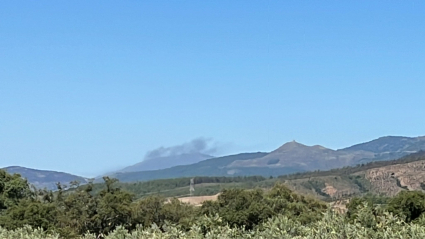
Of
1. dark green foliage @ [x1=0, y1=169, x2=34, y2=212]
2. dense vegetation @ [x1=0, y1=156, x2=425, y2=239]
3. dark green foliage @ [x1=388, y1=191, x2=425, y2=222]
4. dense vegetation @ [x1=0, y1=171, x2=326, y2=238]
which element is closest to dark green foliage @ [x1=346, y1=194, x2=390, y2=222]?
dense vegetation @ [x1=0, y1=156, x2=425, y2=239]

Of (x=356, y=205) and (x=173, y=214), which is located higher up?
(x=173, y=214)

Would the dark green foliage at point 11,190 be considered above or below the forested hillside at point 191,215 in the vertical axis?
above

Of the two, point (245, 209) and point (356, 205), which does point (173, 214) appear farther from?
point (356, 205)

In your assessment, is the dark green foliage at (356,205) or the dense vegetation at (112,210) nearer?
the dark green foliage at (356,205)

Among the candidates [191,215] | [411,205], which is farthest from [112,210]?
[411,205]

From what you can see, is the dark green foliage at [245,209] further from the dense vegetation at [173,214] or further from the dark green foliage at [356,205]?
the dark green foliage at [356,205]

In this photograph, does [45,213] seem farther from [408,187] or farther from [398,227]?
[408,187]

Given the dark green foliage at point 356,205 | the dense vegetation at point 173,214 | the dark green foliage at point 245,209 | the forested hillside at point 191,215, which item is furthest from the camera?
the dark green foliage at point 245,209

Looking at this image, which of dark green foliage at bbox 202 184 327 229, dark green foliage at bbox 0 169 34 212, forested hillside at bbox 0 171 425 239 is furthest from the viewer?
dark green foliage at bbox 0 169 34 212

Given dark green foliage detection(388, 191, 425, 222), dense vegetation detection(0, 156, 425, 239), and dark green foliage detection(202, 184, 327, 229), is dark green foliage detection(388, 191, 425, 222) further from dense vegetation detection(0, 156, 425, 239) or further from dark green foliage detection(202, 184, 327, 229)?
dark green foliage detection(202, 184, 327, 229)

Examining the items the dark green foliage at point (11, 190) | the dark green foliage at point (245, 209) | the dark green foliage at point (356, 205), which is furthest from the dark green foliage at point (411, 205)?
the dark green foliage at point (11, 190)


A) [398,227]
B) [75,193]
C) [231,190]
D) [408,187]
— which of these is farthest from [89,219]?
[408,187]

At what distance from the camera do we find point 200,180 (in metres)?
192

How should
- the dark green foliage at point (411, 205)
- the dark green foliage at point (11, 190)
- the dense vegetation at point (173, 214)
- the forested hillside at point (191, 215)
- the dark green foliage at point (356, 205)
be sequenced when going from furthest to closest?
the dark green foliage at point (11, 190)
the dark green foliage at point (411, 205)
the dark green foliage at point (356, 205)
the dense vegetation at point (173, 214)
the forested hillside at point (191, 215)
